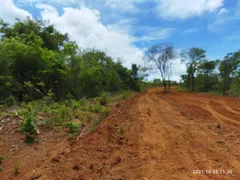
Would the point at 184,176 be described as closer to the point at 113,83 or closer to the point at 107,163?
the point at 107,163

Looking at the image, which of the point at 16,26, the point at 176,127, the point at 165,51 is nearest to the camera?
the point at 176,127

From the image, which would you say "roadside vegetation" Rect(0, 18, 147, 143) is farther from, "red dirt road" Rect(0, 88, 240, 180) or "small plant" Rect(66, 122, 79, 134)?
"red dirt road" Rect(0, 88, 240, 180)

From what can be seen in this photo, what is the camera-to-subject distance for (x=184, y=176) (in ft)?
7.52

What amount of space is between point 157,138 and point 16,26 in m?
11.7

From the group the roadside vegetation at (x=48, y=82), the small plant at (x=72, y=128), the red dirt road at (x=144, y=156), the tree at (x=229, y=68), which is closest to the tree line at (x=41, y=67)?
the roadside vegetation at (x=48, y=82)

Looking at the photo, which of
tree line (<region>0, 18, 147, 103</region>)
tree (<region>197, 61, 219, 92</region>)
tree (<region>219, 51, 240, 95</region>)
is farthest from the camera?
tree (<region>197, 61, 219, 92</region>)

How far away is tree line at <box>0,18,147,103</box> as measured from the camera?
7262mm

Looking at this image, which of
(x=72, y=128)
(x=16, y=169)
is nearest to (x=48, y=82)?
(x=72, y=128)

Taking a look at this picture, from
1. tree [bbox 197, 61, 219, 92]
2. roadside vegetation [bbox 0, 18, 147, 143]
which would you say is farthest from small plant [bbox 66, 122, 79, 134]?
tree [bbox 197, 61, 219, 92]

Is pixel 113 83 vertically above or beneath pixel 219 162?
above

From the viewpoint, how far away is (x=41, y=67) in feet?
28.4

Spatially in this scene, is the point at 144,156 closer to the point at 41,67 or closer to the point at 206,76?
the point at 41,67

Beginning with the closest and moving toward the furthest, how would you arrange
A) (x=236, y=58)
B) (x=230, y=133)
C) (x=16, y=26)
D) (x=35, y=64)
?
(x=230, y=133) < (x=35, y=64) < (x=16, y=26) < (x=236, y=58)

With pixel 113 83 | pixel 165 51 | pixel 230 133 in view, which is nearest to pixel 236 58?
pixel 165 51
